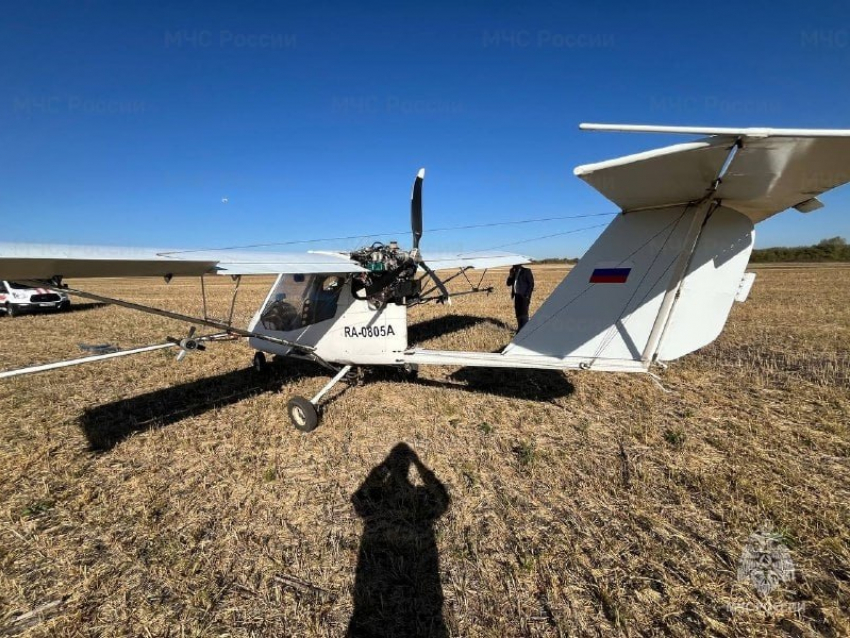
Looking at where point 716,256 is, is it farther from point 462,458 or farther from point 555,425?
point 462,458

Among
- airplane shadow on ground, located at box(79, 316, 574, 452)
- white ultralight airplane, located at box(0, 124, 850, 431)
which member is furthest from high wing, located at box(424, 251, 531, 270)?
white ultralight airplane, located at box(0, 124, 850, 431)

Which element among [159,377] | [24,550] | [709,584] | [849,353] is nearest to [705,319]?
[709,584]

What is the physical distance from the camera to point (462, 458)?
4879 millimetres

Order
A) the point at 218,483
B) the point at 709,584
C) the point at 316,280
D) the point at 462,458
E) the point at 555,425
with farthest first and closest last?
1. the point at 316,280
2. the point at 555,425
3. the point at 462,458
4. the point at 218,483
5. the point at 709,584

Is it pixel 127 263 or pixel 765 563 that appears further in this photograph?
pixel 127 263

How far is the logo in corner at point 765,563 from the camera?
291 cm

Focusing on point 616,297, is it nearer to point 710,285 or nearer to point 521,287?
point 710,285

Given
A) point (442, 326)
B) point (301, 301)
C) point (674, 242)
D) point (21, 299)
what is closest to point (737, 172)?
point (674, 242)

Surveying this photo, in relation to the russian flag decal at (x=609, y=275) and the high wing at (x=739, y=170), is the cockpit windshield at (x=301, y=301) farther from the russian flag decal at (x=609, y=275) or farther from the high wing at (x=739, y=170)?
the high wing at (x=739, y=170)

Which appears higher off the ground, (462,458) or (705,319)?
(705,319)

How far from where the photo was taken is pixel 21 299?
17.5 m

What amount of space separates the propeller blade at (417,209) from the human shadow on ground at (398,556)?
11.4 ft

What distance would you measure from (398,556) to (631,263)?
155 inches

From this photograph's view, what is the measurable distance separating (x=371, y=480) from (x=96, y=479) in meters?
3.17
